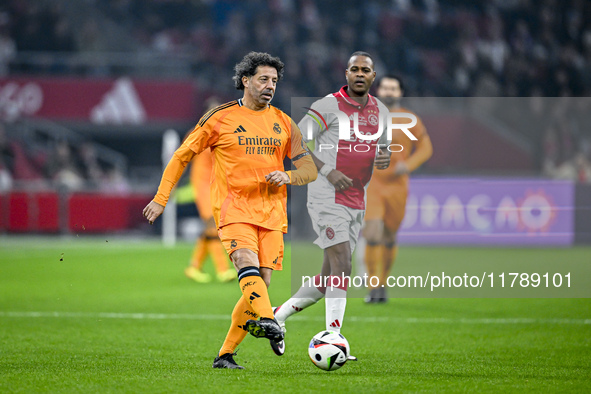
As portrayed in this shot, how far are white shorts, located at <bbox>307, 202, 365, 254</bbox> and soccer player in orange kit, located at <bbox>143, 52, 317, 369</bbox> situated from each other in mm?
625

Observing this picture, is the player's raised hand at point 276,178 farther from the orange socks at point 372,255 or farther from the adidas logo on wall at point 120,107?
the adidas logo on wall at point 120,107

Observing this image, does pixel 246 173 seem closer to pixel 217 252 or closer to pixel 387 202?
pixel 387 202

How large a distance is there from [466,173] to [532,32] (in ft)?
29.7

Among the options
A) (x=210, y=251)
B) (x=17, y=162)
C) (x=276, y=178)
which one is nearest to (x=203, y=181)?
(x=210, y=251)

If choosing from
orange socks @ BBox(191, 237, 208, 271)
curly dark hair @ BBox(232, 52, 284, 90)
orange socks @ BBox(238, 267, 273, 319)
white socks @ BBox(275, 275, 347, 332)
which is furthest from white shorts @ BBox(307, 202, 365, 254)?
orange socks @ BBox(191, 237, 208, 271)

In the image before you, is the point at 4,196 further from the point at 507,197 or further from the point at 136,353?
the point at 136,353

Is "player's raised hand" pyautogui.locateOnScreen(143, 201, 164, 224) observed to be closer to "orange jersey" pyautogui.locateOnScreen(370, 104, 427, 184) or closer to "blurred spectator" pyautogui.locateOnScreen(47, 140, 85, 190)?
"orange jersey" pyautogui.locateOnScreen(370, 104, 427, 184)

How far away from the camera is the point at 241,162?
211 inches

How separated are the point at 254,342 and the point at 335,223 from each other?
1435 mm

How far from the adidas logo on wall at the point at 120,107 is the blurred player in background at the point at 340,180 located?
1628cm

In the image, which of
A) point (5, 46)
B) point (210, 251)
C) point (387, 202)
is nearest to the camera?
point (387, 202)

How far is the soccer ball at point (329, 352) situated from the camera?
5.24 m

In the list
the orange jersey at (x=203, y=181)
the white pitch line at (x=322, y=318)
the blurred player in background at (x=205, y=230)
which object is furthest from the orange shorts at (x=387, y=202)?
the orange jersey at (x=203, y=181)

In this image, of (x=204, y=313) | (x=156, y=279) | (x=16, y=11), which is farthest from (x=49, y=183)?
(x=204, y=313)
